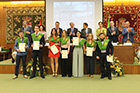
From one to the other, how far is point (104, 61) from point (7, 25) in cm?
574

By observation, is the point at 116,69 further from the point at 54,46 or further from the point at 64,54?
the point at 54,46

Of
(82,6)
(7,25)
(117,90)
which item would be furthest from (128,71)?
(7,25)

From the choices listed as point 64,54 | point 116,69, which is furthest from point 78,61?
point 116,69

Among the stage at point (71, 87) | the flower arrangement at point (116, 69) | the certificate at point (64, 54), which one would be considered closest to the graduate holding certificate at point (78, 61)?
the certificate at point (64, 54)

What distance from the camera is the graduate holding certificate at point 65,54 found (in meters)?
4.75

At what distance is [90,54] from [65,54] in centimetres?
70

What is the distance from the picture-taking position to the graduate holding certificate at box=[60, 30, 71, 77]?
475 cm

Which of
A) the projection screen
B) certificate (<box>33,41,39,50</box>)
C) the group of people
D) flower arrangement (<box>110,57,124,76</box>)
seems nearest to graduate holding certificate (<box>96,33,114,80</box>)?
→ the group of people

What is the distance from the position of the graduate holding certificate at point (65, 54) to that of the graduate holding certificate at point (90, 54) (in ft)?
1.76

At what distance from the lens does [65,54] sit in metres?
4.74

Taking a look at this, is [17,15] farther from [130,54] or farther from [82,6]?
[130,54]

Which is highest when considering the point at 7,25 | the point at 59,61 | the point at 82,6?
the point at 82,6

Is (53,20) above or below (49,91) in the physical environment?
above

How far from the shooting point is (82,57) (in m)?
4.86
